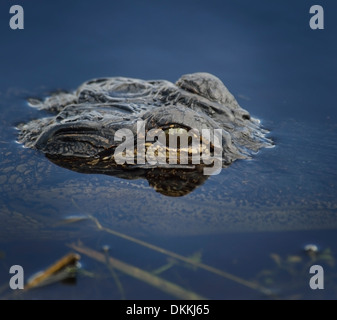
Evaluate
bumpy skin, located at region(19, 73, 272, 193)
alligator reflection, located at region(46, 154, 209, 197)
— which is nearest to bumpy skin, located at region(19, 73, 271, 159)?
bumpy skin, located at region(19, 73, 272, 193)

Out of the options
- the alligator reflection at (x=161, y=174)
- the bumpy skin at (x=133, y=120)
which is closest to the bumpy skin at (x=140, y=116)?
the bumpy skin at (x=133, y=120)

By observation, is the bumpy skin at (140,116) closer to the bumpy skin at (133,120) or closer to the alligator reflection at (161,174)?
the bumpy skin at (133,120)

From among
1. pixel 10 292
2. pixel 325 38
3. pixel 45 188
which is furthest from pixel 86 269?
pixel 325 38

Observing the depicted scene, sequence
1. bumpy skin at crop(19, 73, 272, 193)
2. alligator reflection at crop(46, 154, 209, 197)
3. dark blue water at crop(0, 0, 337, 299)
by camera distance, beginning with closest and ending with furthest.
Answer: dark blue water at crop(0, 0, 337, 299) → alligator reflection at crop(46, 154, 209, 197) → bumpy skin at crop(19, 73, 272, 193)

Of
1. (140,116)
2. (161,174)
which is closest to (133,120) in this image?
(140,116)

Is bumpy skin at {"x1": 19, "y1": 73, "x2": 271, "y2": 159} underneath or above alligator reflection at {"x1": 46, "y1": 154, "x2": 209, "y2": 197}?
above

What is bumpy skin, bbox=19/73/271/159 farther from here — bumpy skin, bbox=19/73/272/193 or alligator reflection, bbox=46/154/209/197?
alligator reflection, bbox=46/154/209/197
